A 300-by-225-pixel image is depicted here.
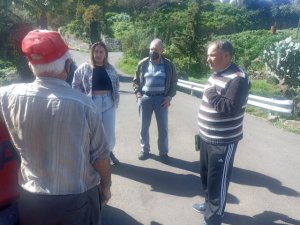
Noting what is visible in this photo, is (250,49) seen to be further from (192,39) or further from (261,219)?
(261,219)

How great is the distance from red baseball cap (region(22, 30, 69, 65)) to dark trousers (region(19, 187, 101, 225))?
87cm

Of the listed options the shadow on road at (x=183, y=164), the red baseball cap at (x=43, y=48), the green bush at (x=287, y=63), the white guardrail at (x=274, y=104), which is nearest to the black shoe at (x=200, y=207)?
the shadow on road at (x=183, y=164)

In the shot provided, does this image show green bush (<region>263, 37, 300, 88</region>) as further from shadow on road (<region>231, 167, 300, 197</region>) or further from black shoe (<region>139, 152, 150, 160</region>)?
black shoe (<region>139, 152, 150, 160</region>)

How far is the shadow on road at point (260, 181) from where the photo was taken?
213 inches

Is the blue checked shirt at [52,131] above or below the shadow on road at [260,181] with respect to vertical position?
above

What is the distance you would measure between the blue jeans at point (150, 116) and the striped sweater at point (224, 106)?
6.50ft

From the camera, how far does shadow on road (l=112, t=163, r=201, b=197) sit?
5355mm

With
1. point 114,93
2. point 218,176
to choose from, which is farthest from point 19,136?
point 114,93

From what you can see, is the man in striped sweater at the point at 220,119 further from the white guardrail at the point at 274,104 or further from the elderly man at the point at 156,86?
the white guardrail at the point at 274,104

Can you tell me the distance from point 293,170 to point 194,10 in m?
15.7

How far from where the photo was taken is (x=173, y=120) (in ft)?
30.6

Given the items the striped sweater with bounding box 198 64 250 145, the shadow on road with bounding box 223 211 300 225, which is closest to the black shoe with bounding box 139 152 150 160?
the shadow on road with bounding box 223 211 300 225

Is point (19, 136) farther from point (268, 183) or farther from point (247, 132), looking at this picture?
point (247, 132)

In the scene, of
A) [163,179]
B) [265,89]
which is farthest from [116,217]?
[265,89]
